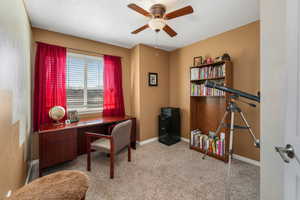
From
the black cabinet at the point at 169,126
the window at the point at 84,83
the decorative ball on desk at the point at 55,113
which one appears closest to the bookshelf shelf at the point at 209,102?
the black cabinet at the point at 169,126

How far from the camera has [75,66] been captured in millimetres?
2602

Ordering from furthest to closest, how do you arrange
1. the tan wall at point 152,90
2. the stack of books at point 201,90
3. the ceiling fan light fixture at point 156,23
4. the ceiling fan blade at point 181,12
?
the tan wall at point 152,90
the stack of books at point 201,90
the ceiling fan light fixture at point 156,23
the ceiling fan blade at point 181,12

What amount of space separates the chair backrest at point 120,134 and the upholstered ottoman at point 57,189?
1.00 m

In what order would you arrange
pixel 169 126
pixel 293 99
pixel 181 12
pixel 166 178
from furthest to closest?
pixel 169 126 < pixel 166 178 < pixel 181 12 < pixel 293 99

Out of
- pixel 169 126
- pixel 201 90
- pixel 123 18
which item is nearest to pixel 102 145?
pixel 169 126

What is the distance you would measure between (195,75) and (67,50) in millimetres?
2746

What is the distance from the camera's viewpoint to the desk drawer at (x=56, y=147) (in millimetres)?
1754

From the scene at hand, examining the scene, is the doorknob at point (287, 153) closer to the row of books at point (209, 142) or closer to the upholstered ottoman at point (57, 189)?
the upholstered ottoman at point (57, 189)

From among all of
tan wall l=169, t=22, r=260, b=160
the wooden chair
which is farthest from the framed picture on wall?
the wooden chair

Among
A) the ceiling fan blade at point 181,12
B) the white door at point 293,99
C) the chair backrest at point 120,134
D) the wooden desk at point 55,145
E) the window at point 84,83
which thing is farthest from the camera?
the window at point 84,83

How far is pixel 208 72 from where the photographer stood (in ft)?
8.08

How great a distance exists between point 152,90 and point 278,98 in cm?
250

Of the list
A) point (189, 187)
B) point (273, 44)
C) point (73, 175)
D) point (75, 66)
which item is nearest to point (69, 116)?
point (75, 66)

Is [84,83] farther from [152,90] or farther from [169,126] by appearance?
[169,126]
